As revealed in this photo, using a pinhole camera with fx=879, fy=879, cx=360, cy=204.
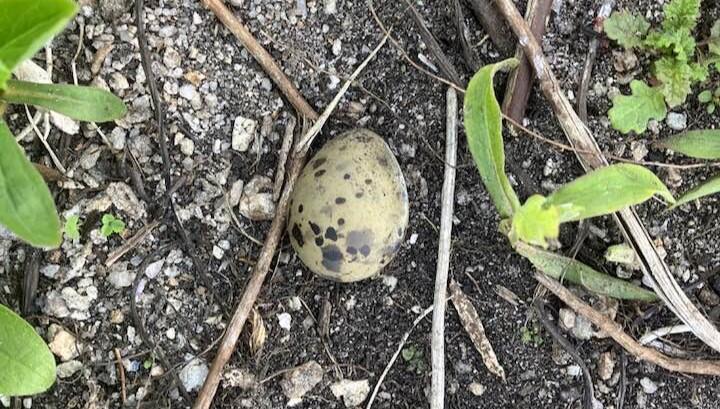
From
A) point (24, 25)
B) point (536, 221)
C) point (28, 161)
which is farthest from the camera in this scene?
point (536, 221)

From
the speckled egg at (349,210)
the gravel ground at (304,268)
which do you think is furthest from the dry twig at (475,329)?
the speckled egg at (349,210)

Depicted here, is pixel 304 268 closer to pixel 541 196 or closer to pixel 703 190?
pixel 541 196

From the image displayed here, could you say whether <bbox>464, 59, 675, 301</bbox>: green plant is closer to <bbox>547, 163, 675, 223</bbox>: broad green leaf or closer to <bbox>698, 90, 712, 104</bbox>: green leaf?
<bbox>547, 163, 675, 223</bbox>: broad green leaf

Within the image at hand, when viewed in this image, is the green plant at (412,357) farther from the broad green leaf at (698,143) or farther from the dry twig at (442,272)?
the broad green leaf at (698,143)

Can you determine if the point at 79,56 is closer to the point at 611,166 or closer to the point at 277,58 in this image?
the point at 277,58

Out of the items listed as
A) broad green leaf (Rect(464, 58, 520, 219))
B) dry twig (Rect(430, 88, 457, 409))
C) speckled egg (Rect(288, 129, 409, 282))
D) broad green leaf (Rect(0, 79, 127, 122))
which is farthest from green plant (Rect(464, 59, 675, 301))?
broad green leaf (Rect(0, 79, 127, 122))

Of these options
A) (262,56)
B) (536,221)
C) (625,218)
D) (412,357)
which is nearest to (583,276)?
(625,218)

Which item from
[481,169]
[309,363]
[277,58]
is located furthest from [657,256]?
[277,58]
